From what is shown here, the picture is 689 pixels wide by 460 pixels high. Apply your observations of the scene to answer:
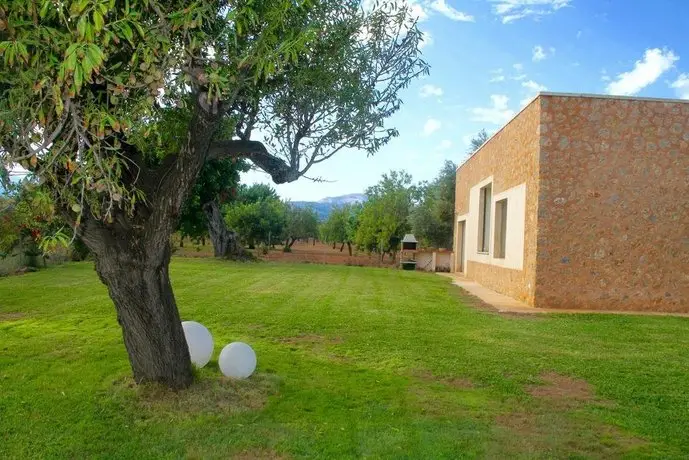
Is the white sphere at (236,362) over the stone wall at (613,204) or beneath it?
beneath

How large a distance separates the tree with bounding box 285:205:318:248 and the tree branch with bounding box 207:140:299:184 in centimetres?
4476

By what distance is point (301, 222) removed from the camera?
53594 mm

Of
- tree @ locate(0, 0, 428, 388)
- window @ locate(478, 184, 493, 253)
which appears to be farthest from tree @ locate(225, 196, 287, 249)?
tree @ locate(0, 0, 428, 388)

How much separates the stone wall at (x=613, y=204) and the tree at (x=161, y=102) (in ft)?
24.4

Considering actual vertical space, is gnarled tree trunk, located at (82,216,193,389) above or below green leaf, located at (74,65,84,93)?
below

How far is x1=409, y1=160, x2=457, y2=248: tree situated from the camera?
31.9 metres

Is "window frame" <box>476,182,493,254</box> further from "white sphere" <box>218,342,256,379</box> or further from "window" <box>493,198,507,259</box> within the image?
"white sphere" <box>218,342,256,379</box>

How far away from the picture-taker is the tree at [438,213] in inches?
1256

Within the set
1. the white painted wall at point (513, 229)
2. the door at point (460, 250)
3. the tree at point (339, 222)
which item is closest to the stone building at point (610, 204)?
the white painted wall at point (513, 229)

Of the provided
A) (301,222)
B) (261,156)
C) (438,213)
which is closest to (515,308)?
(261,156)

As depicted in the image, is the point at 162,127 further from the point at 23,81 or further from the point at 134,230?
the point at 23,81

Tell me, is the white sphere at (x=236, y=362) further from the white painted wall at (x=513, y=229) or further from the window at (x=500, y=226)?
the window at (x=500, y=226)

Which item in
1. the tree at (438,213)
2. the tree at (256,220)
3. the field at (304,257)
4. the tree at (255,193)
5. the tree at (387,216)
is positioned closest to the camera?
the field at (304,257)

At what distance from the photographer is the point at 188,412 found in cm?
482
